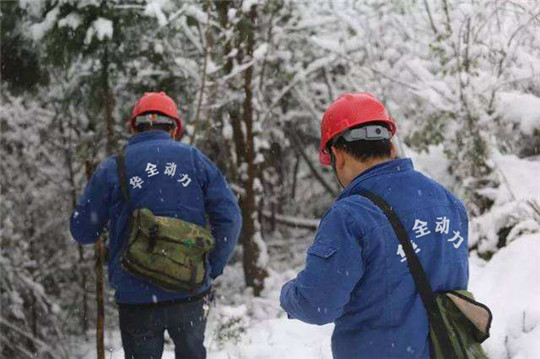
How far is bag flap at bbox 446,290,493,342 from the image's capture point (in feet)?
6.10

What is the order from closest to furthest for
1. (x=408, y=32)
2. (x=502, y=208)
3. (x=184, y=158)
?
1. (x=184, y=158)
2. (x=502, y=208)
3. (x=408, y=32)

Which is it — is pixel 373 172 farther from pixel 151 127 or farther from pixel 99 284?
pixel 99 284

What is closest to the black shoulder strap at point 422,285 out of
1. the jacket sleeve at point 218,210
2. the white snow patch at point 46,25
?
the jacket sleeve at point 218,210

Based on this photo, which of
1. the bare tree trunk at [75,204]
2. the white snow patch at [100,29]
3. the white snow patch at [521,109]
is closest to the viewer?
the white snow patch at [521,109]

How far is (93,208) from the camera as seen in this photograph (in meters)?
3.35

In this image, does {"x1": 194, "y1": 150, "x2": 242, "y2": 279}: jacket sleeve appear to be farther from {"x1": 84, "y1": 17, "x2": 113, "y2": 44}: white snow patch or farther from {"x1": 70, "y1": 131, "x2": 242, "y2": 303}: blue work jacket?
{"x1": 84, "y1": 17, "x2": 113, "y2": 44}: white snow patch

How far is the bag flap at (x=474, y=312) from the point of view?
186cm

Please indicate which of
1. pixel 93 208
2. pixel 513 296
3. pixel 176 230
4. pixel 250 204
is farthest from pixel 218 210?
pixel 250 204

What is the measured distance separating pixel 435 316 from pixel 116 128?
26.7 ft

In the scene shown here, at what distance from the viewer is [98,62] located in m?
7.86

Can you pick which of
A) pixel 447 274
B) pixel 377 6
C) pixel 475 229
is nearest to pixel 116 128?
pixel 377 6

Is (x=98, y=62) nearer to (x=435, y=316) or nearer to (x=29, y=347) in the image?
(x=29, y=347)

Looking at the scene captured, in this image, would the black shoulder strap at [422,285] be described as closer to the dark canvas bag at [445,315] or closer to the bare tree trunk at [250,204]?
the dark canvas bag at [445,315]

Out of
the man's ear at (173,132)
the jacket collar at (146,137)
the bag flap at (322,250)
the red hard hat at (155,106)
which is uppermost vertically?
the red hard hat at (155,106)
